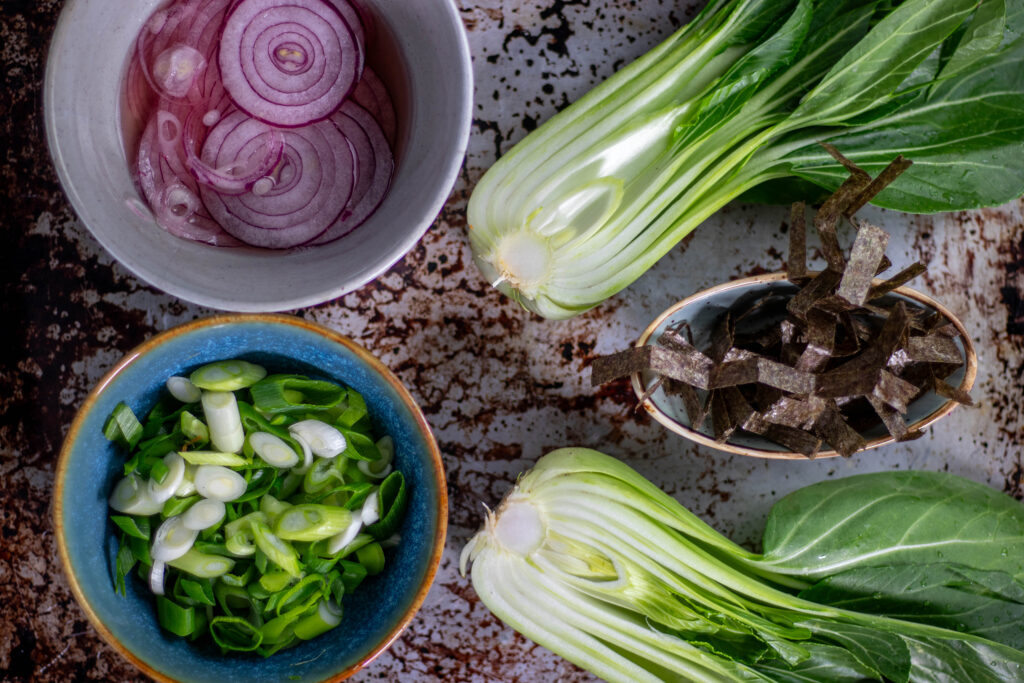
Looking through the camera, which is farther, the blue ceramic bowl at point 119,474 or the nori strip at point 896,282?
the nori strip at point 896,282

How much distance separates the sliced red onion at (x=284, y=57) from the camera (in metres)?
1.10

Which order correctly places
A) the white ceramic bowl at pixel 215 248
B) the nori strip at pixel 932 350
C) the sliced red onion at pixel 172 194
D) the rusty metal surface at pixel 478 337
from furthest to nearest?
1. the rusty metal surface at pixel 478 337
2. the nori strip at pixel 932 350
3. the sliced red onion at pixel 172 194
4. the white ceramic bowl at pixel 215 248

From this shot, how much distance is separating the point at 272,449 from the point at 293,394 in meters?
0.09

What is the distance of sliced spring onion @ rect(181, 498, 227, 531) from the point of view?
1.09m

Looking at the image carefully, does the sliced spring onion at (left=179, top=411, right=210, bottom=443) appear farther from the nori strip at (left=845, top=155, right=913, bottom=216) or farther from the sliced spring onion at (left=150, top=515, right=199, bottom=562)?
the nori strip at (left=845, top=155, right=913, bottom=216)

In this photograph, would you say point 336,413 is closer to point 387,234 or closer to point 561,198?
point 387,234

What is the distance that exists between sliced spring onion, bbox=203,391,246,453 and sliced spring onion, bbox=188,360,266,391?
0.01 metres

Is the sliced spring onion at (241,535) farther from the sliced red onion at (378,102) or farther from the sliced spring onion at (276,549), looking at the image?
the sliced red onion at (378,102)

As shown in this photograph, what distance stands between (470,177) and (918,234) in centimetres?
77

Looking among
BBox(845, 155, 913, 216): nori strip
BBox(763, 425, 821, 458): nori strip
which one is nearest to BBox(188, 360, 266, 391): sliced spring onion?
BBox(763, 425, 821, 458): nori strip

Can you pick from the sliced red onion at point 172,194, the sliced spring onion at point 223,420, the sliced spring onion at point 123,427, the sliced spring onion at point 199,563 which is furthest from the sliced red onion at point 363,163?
the sliced spring onion at point 199,563

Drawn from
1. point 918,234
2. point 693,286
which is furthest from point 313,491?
point 918,234

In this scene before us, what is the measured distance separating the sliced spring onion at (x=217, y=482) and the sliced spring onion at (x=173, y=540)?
0.05 meters

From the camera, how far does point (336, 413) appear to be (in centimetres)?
119
